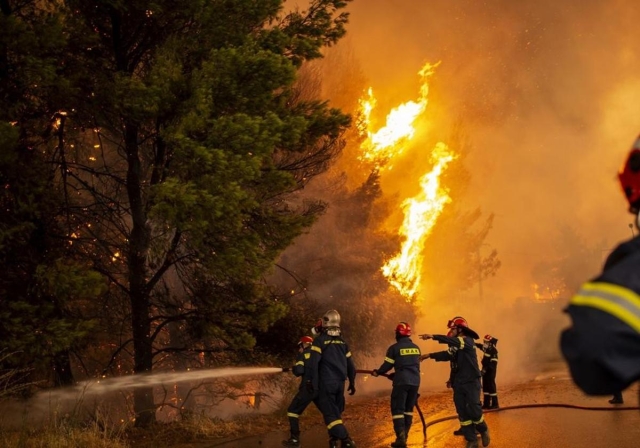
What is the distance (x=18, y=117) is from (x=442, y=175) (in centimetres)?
2822

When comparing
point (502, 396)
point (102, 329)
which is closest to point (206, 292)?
point (102, 329)

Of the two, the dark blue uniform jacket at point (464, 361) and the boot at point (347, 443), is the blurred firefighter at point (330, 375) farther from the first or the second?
the dark blue uniform jacket at point (464, 361)

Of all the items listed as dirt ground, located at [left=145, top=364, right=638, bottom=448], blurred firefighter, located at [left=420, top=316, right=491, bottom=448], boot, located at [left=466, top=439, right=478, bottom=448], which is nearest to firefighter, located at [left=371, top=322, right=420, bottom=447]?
blurred firefighter, located at [left=420, top=316, right=491, bottom=448]

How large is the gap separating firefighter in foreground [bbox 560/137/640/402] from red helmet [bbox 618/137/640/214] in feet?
0.94

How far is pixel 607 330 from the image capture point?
139 cm

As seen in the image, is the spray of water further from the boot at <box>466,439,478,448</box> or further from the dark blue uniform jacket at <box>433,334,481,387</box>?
the boot at <box>466,439,478,448</box>

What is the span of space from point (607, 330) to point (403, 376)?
888 cm

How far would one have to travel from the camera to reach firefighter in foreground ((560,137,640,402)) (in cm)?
137

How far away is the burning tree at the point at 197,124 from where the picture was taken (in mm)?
9258

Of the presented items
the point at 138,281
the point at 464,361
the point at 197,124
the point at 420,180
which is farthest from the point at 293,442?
the point at 420,180

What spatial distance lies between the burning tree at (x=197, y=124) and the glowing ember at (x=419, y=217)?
19284 mm

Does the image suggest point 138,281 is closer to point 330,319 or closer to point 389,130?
point 330,319

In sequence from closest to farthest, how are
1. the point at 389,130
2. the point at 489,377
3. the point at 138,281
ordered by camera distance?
1. the point at 138,281
2. the point at 489,377
3. the point at 389,130

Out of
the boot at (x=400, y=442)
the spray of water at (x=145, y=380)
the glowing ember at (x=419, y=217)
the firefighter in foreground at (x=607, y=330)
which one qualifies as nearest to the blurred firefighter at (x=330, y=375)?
the boot at (x=400, y=442)
